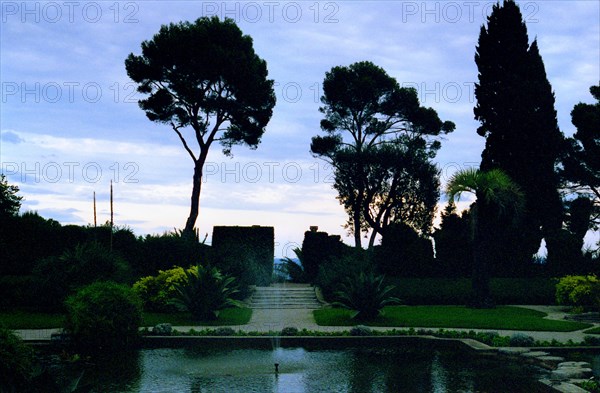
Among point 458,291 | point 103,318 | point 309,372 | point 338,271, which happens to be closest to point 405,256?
point 458,291

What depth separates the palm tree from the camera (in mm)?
24422

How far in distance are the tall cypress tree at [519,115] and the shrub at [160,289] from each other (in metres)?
18.9

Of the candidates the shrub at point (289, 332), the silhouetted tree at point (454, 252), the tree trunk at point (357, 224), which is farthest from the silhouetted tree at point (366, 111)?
the shrub at point (289, 332)

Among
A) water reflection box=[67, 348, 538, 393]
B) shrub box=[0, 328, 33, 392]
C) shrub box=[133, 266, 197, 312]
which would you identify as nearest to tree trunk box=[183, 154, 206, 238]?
shrub box=[133, 266, 197, 312]

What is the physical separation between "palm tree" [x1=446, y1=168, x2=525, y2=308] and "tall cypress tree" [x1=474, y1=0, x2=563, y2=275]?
415 inches

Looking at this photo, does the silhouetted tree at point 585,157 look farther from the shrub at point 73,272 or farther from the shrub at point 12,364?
the shrub at point 12,364

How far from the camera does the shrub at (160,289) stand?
22516 millimetres

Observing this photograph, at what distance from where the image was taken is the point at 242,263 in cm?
2689

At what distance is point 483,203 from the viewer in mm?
24906

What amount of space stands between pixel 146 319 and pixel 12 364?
1275 cm

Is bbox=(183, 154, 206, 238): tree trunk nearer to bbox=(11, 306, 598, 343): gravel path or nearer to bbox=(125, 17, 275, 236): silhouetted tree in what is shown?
bbox=(125, 17, 275, 236): silhouetted tree

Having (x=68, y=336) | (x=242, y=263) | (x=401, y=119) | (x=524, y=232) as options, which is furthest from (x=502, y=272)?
(x=68, y=336)

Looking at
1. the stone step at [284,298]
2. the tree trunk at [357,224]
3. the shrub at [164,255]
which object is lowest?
the stone step at [284,298]

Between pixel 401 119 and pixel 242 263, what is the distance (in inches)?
1044
